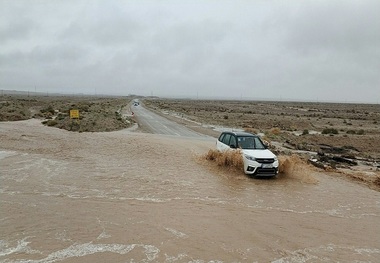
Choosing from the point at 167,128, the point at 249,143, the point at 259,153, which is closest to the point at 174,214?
the point at 259,153

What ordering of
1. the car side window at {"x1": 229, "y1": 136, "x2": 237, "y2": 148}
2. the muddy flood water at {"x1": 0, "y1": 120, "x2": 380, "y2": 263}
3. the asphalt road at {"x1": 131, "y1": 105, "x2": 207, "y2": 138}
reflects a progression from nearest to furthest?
the muddy flood water at {"x1": 0, "y1": 120, "x2": 380, "y2": 263} < the car side window at {"x1": 229, "y1": 136, "x2": 237, "y2": 148} < the asphalt road at {"x1": 131, "y1": 105, "x2": 207, "y2": 138}

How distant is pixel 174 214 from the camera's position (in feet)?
30.1

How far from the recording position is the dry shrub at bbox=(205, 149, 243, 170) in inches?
556

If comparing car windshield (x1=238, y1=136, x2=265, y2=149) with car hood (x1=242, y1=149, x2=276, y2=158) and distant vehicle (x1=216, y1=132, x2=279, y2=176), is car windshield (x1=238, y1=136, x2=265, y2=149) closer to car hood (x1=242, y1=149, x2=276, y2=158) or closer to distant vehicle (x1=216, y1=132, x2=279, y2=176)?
distant vehicle (x1=216, y1=132, x2=279, y2=176)

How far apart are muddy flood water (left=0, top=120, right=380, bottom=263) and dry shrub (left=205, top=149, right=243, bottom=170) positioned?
604 millimetres

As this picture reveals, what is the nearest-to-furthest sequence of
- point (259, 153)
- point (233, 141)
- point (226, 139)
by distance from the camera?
point (259, 153) < point (233, 141) < point (226, 139)

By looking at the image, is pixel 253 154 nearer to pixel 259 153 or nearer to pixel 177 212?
pixel 259 153

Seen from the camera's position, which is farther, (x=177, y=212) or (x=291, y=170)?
(x=291, y=170)

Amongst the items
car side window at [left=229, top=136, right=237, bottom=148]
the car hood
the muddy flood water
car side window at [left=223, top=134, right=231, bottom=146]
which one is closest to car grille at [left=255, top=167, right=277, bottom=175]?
the muddy flood water

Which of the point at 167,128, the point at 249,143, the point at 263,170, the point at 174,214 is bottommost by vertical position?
the point at 174,214

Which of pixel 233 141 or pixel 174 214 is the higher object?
pixel 233 141

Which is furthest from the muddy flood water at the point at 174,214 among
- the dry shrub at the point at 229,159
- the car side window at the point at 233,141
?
the car side window at the point at 233,141

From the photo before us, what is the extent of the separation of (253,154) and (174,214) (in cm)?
537

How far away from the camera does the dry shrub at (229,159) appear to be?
1413 centimetres
